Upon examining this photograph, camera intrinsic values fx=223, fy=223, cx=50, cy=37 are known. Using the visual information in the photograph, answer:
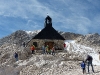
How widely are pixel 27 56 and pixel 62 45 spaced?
11.4m

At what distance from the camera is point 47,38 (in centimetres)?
4491

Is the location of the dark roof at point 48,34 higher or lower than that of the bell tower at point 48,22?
lower

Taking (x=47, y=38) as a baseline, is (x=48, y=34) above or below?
above

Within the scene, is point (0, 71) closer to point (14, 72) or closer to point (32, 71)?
point (14, 72)

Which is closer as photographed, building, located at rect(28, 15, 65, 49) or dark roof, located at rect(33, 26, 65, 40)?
building, located at rect(28, 15, 65, 49)

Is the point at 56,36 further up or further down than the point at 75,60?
further up

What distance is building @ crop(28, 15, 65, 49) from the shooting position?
44594 millimetres

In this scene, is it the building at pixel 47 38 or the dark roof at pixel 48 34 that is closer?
the building at pixel 47 38

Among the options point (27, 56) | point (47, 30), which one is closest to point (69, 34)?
point (47, 30)

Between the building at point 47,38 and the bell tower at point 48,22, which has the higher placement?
the bell tower at point 48,22

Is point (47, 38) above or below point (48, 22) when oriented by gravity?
below

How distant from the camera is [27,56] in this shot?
35844mm

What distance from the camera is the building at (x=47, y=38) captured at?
146 feet

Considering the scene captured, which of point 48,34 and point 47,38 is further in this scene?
point 48,34
